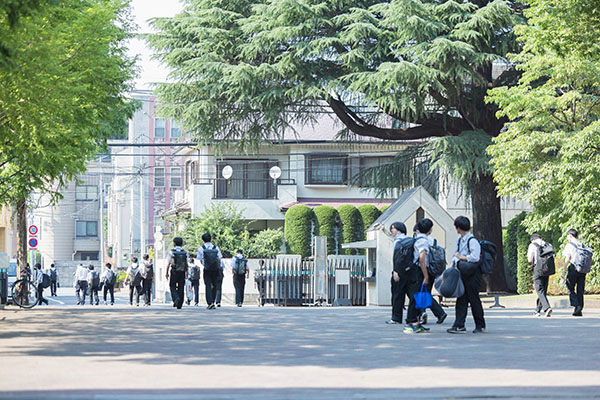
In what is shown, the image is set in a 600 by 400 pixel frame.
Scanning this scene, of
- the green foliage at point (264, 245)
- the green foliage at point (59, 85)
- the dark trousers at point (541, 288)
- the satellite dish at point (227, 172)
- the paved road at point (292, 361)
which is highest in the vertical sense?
the satellite dish at point (227, 172)

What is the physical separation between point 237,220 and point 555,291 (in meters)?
20.0

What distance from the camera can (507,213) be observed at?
46906 millimetres

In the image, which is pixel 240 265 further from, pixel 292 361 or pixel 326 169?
pixel 326 169

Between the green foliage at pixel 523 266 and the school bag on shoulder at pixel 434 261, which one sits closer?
the school bag on shoulder at pixel 434 261

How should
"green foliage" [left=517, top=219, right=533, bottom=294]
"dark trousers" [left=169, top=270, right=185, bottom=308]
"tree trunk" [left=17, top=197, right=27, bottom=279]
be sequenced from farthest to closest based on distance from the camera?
"green foliage" [left=517, top=219, right=533, bottom=294] < "tree trunk" [left=17, top=197, right=27, bottom=279] < "dark trousers" [left=169, top=270, right=185, bottom=308]

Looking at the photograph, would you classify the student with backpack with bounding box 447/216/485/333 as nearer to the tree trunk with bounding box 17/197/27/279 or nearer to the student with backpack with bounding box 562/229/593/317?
the student with backpack with bounding box 562/229/593/317

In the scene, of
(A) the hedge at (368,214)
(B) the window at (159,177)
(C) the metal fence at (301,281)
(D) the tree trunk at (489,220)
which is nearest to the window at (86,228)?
(B) the window at (159,177)

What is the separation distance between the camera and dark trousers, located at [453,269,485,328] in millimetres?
14266

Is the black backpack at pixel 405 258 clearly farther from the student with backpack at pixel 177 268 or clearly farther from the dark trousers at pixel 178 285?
the dark trousers at pixel 178 285

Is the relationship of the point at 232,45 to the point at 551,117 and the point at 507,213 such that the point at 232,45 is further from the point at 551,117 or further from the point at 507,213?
the point at 507,213

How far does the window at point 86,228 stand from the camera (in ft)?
300

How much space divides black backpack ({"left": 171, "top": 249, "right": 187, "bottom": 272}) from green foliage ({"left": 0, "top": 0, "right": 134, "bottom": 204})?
3.17 meters

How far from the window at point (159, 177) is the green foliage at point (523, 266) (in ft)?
150

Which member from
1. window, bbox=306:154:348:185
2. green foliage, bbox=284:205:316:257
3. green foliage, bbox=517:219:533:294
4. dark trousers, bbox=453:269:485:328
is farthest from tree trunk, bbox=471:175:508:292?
window, bbox=306:154:348:185
